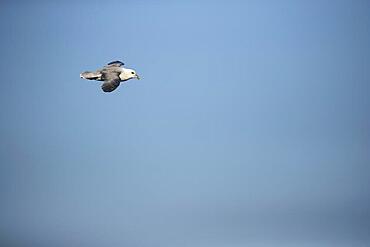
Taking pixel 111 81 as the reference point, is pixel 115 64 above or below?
above

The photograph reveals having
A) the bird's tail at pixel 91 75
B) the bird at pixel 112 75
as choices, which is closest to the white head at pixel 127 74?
the bird at pixel 112 75

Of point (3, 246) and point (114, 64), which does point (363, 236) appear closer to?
point (114, 64)

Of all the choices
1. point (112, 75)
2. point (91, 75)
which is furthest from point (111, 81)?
point (91, 75)

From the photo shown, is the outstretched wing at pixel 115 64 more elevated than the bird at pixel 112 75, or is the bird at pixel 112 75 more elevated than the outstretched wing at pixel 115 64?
the outstretched wing at pixel 115 64

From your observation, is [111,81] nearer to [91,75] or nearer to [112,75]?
[112,75]

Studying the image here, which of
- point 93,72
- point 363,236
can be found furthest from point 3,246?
point 363,236

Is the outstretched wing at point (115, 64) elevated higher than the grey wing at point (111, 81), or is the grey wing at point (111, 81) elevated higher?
the outstretched wing at point (115, 64)

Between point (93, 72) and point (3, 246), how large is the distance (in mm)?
1054

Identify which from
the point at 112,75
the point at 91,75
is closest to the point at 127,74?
the point at 112,75

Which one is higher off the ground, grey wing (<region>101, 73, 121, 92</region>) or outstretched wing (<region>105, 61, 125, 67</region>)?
outstretched wing (<region>105, 61, 125, 67</region>)

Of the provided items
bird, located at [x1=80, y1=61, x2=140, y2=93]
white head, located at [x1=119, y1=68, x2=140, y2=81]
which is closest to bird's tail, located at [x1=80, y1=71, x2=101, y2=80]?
bird, located at [x1=80, y1=61, x2=140, y2=93]

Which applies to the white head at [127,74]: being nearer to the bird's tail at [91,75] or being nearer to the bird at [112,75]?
the bird at [112,75]

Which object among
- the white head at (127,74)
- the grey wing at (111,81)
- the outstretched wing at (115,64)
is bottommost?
the grey wing at (111,81)

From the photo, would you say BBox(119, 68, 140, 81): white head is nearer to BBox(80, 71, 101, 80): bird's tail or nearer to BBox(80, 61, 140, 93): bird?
BBox(80, 61, 140, 93): bird
